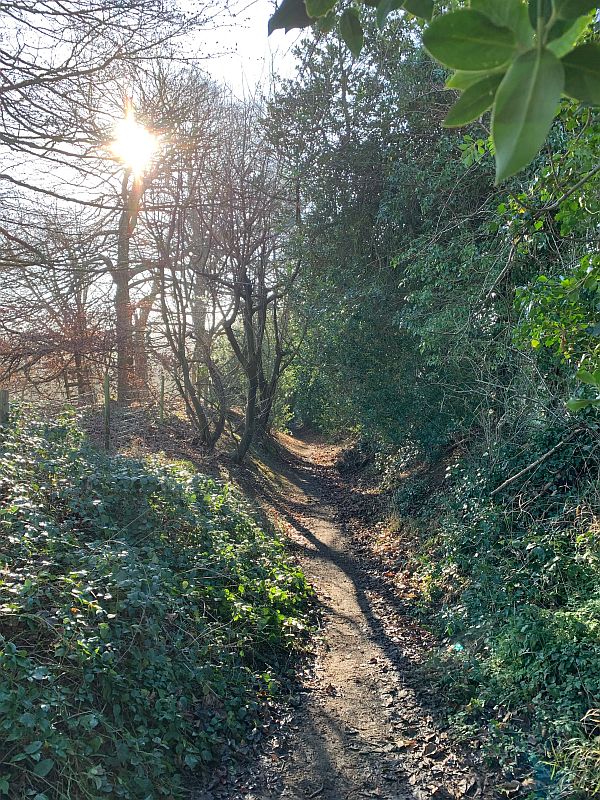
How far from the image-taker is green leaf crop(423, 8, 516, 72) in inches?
26.7

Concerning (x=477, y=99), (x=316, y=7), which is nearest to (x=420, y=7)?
(x=316, y=7)

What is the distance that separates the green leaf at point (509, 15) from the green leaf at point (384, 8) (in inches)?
19.2

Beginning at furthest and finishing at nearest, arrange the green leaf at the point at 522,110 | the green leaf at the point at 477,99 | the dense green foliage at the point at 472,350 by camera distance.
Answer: the dense green foliage at the point at 472,350 → the green leaf at the point at 477,99 → the green leaf at the point at 522,110

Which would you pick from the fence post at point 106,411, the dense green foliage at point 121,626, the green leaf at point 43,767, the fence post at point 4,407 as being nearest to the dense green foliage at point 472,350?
the dense green foliage at point 121,626

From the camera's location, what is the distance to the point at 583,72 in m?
0.69

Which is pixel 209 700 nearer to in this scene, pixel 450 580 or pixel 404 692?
pixel 404 692

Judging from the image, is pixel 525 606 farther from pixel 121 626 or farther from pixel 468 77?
pixel 468 77

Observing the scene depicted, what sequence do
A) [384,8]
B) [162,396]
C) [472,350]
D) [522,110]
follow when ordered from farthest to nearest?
[162,396] < [472,350] < [384,8] < [522,110]

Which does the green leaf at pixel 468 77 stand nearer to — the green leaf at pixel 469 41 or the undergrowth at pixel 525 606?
the green leaf at pixel 469 41

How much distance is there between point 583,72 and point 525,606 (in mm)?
5858

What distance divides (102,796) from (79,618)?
118 cm

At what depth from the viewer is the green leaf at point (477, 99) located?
75 cm

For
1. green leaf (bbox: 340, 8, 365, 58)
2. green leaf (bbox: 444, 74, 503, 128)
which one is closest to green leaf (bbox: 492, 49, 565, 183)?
green leaf (bbox: 444, 74, 503, 128)

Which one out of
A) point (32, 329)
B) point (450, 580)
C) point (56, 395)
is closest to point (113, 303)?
point (56, 395)
